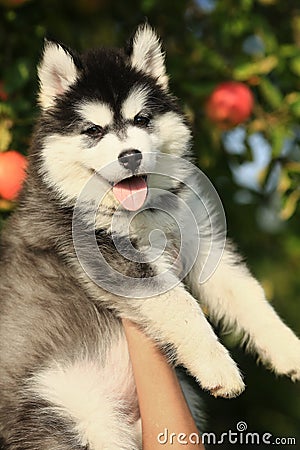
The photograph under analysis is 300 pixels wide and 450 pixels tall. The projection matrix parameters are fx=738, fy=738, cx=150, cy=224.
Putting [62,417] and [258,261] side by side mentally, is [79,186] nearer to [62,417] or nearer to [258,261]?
[62,417]

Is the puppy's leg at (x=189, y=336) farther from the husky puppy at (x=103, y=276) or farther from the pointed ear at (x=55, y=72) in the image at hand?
the pointed ear at (x=55, y=72)

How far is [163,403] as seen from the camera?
2381 millimetres

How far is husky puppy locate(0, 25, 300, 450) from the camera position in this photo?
2389mm

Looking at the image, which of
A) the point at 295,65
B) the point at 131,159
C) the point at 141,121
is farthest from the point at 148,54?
the point at 295,65

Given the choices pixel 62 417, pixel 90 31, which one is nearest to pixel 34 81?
pixel 90 31

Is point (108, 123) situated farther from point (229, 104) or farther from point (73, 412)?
point (229, 104)

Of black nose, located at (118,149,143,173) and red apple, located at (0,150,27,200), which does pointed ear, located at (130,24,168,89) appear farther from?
red apple, located at (0,150,27,200)

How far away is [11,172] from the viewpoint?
116 inches

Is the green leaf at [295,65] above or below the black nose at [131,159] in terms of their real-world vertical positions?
above

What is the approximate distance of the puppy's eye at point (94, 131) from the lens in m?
2.48

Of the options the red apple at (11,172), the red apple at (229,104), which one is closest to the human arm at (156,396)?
the red apple at (11,172)

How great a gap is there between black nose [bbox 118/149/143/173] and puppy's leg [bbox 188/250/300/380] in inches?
21.6

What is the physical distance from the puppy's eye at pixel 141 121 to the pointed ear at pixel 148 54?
21 cm

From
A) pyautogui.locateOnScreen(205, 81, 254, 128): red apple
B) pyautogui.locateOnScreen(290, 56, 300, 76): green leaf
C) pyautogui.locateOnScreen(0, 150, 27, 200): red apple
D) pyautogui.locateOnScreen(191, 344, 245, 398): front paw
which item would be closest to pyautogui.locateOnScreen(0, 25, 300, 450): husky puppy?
pyautogui.locateOnScreen(191, 344, 245, 398): front paw
